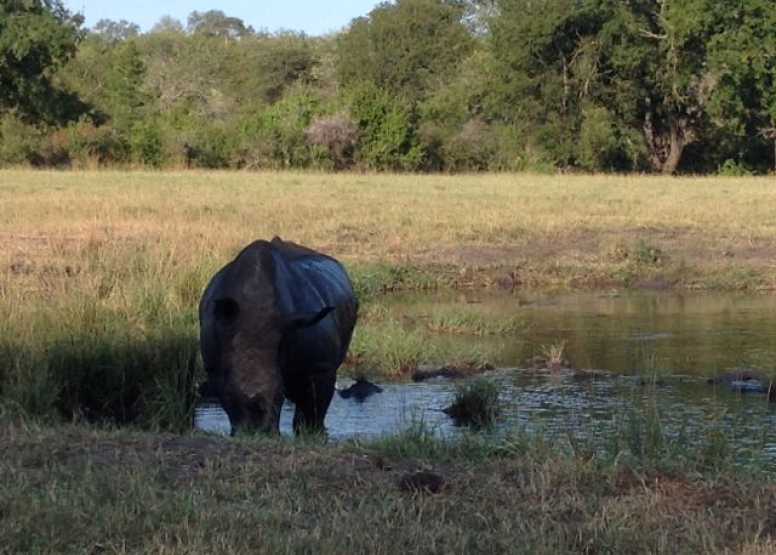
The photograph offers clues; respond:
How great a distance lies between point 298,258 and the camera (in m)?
8.80

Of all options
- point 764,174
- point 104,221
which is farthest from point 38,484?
point 764,174

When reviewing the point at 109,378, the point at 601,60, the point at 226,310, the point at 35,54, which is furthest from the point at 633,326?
the point at 601,60

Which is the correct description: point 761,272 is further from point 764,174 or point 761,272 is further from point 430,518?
point 764,174

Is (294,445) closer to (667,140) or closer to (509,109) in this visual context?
(509,109)

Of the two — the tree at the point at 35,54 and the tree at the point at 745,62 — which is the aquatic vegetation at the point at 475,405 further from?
the tree at the point at 745,62

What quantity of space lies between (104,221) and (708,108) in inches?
1182

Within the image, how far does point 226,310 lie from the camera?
7320 millimetres

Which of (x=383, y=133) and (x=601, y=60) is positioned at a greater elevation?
(x=601, y=60)

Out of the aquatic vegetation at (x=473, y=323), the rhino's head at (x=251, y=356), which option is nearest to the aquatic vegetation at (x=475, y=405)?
the rhino's head at (x=251, y=356)

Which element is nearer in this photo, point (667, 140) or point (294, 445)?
point (294, 445)

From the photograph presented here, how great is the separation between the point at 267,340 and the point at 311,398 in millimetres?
984

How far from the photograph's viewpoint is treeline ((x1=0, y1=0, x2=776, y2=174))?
141ft

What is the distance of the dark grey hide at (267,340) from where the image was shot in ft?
24.0

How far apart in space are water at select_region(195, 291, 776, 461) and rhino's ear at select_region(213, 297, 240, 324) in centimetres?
114
